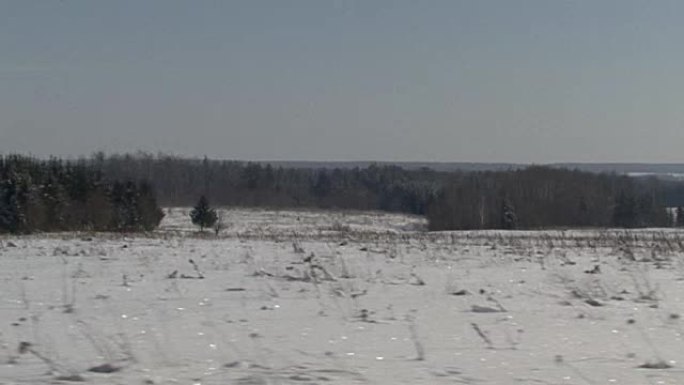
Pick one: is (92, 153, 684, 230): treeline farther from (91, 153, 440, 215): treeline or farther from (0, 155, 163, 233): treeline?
→ (0, 155, 163, 233): treeline

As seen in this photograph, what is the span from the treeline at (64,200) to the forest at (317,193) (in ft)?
0.21

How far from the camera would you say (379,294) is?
12328 mm

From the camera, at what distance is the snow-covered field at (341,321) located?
7340 millimetres

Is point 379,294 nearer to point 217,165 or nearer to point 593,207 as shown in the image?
point 593,207

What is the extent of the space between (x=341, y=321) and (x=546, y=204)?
79791 millimetres

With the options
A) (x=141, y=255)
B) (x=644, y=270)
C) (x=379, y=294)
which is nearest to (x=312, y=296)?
(x=379, y=294)

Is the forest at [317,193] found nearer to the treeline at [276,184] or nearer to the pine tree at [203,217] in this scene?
the treeline at [276,184]

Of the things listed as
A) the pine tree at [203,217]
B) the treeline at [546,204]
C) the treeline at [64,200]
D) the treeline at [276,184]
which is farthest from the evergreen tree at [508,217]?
the treeline at [276,184]

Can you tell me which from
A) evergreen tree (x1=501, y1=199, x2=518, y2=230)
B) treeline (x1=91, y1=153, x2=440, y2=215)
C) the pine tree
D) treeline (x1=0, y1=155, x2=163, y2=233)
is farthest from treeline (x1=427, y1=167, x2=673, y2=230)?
treeline (x1=0, y1=155, x2=163, y2=233)

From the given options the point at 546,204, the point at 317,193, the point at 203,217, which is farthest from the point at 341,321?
the point at 317,193

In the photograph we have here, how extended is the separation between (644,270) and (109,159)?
557 feet

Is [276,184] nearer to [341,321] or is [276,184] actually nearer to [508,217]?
[508,217]

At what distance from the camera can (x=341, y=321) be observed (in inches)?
393

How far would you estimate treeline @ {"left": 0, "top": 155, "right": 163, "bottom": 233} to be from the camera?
2045 inches
